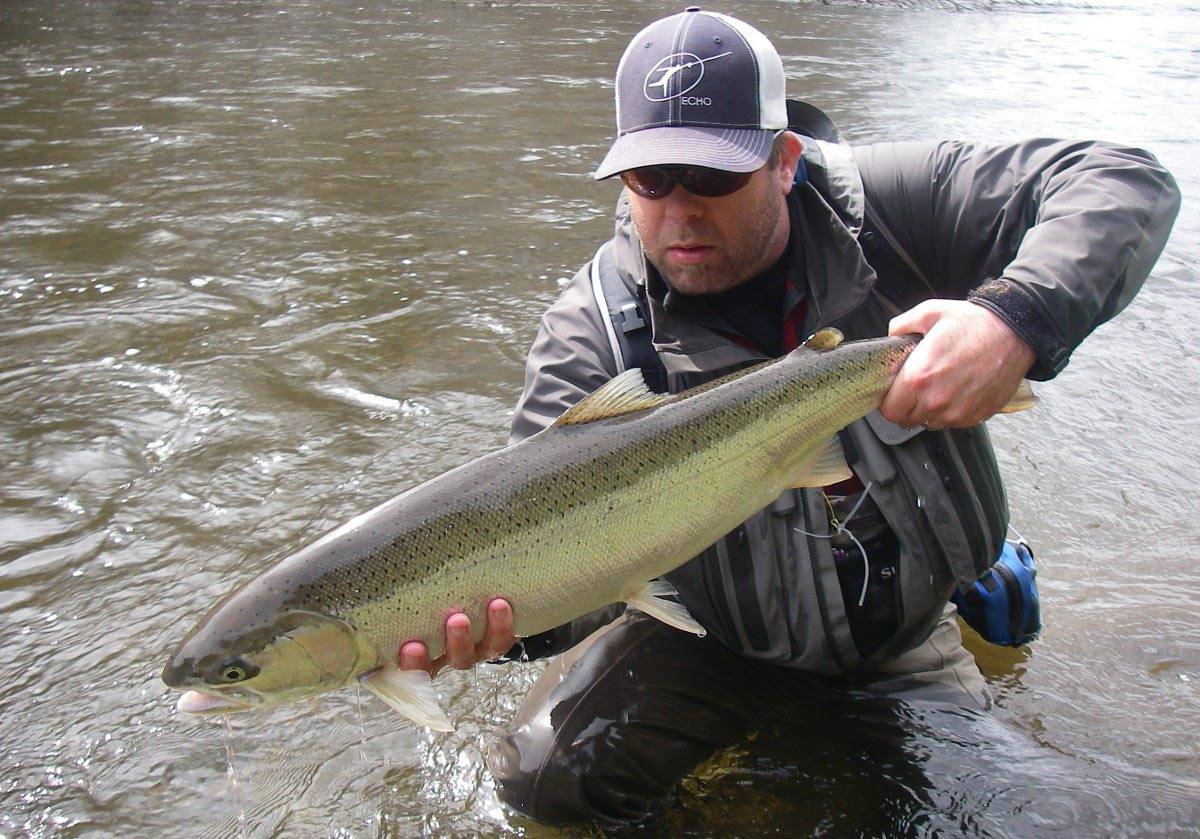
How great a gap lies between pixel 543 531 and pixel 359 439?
10.6 ft

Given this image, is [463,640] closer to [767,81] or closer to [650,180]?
[650,180]

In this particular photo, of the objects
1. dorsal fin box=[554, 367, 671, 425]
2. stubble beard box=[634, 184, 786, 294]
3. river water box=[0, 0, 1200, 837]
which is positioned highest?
stubble beard box=[634, 184, 786, 294]

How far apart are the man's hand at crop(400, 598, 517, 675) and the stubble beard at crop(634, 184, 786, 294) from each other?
1060 millimetres

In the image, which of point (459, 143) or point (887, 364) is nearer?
point (887, 364)

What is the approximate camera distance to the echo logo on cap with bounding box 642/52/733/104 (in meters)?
2.85

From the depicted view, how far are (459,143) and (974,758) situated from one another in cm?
916

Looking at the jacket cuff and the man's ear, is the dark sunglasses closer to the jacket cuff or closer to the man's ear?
the man's ear

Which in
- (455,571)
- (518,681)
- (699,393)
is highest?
(699,393)

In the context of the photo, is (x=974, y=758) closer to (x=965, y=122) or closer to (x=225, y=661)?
(x=225, y=661)

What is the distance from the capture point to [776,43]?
734 inches

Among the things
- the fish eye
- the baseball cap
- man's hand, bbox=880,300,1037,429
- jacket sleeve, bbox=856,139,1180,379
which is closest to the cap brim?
the baseball cap

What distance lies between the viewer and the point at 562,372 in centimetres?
300

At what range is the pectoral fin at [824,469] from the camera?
263 cm

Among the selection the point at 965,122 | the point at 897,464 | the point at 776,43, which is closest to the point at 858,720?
the point at 897,464
